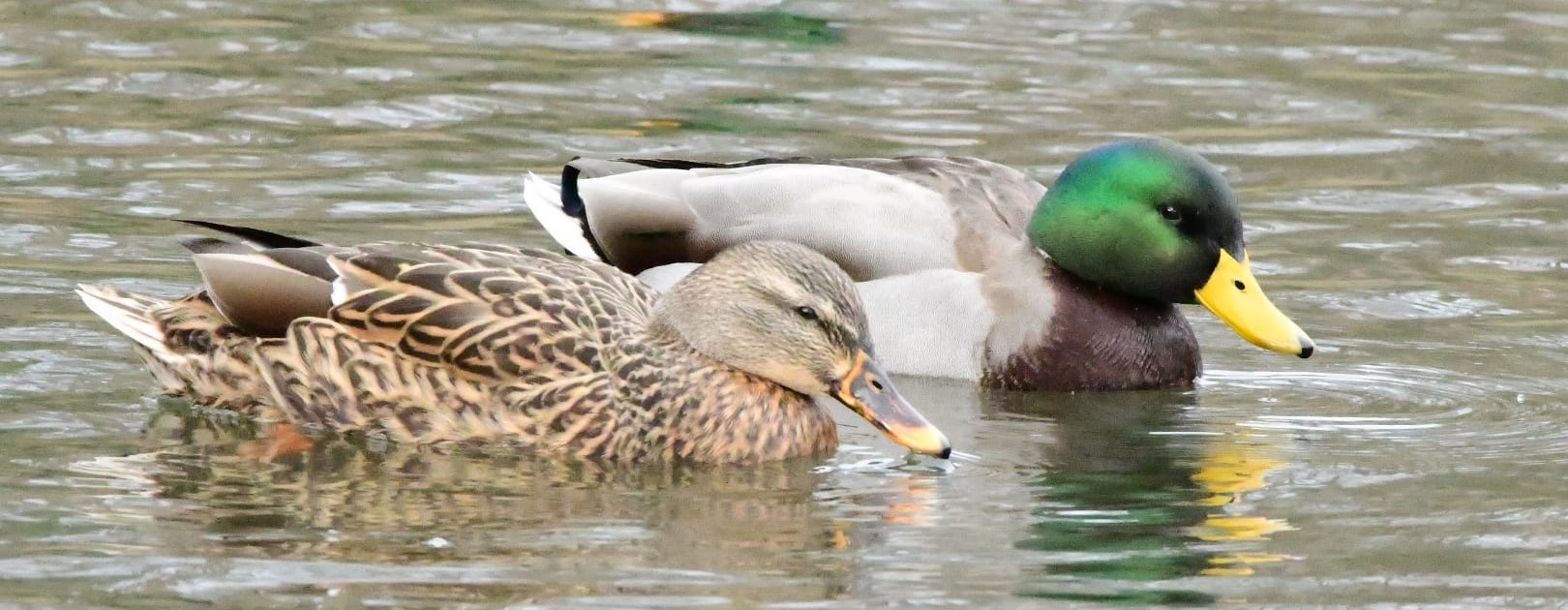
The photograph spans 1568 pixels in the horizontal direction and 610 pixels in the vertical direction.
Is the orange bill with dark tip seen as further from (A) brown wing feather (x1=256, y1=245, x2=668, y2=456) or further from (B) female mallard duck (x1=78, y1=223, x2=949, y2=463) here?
(A) brown wing feather (x1=256, y1=245, x2=668, y2=456)

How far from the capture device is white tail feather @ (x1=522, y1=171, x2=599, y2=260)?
9.89m

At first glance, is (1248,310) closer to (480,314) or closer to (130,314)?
(480,314)

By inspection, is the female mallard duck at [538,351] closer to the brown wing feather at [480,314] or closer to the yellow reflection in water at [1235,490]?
the brown wing feather at [480,314]

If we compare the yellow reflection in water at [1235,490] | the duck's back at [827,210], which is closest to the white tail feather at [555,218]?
the duck's back at [827,210]

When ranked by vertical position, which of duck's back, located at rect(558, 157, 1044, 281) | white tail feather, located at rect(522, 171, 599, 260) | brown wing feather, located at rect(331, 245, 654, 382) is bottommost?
white tail feather, located at rect(522, 171, 599, 260)

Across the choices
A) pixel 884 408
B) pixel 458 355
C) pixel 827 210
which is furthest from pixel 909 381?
pixel 458 355

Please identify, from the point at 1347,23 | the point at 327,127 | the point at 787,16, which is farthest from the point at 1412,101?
the point at 327,127

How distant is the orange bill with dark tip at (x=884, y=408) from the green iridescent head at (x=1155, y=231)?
192cm

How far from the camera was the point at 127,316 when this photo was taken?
26.2ft

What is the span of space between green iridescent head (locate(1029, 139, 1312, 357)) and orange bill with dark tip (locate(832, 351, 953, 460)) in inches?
75.6

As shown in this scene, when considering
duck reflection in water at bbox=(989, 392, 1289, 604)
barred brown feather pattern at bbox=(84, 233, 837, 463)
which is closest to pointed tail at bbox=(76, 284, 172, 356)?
barred brown feather pattern at bbox=(84, 233, 837, 463)

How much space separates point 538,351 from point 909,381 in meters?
1.87

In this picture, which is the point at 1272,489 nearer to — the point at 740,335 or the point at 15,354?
the point at 740,335

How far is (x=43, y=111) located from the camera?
12.2 m
